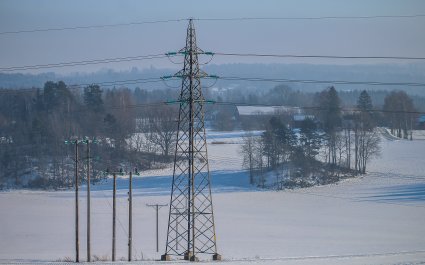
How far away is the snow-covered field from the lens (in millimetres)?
31292

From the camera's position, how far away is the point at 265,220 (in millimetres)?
46688

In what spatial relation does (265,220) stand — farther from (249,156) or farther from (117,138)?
(117,138)

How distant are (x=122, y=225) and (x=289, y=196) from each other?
23.1m

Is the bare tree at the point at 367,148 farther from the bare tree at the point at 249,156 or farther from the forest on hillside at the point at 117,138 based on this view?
the bare tree at the point at 249,156

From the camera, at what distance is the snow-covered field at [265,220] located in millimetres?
31292

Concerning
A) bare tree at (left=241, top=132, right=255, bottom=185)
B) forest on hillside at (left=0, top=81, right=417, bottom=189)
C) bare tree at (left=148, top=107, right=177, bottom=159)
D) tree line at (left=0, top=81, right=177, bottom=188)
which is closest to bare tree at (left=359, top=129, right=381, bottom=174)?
forest on hillside at (left=0, top=81, right=417, bottom=189)

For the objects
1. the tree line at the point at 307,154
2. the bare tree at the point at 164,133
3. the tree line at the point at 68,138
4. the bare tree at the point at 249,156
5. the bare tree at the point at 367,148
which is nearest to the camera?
the tree line at the point at 307,154

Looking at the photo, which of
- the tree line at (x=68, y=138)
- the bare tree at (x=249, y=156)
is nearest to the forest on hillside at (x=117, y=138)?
the tree line at (x=68, y=138)

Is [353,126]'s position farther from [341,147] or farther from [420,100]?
[420,100]

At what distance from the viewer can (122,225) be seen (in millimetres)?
43594

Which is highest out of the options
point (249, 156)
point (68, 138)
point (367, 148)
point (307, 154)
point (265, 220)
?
point (68, 138)

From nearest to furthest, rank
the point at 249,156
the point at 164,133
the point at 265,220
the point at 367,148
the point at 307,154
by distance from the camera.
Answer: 1. the point at 265,220
2. the point at 249,156
3. the point at 307,154
4. the point at 367,148
5. the point at 164,133

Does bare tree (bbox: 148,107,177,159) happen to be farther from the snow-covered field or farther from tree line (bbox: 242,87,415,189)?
tree line (bbox: 242,87,415,189)

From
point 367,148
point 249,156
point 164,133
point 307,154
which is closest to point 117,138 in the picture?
point 164,133
